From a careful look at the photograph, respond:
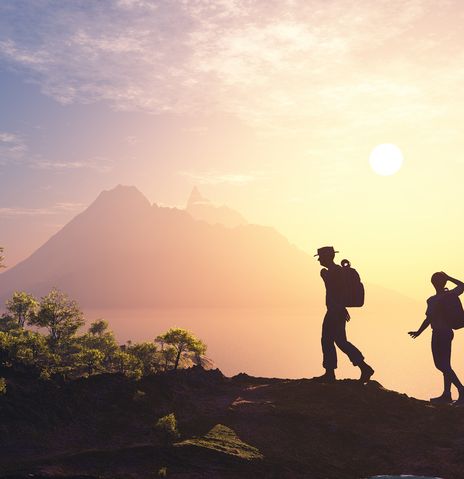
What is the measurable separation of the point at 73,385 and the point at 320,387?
9463 millimetres

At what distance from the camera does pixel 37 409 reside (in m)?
15.1

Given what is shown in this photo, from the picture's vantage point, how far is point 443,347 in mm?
19531

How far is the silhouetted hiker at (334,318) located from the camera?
61.2ft

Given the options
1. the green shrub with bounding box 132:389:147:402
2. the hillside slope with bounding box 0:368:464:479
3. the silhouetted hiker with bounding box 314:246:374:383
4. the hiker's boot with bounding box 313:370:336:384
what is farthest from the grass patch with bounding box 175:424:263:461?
the silhouetted hiker with bounding box 314:246:374:383

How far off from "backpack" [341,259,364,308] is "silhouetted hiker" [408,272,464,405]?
287 cm

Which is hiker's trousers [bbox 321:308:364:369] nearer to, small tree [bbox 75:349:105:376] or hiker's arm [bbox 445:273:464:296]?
hiker's arm [bbox 445:273:464:296]

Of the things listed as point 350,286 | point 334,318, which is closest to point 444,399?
point 334,318

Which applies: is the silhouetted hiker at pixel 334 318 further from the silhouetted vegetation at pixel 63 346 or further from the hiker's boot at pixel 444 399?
the silhouetted vegetation at pixel 63 346

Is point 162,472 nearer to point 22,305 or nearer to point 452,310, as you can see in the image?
point 452,310

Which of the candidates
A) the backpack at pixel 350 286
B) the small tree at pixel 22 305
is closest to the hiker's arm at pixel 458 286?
the backpack at pixel 350 286

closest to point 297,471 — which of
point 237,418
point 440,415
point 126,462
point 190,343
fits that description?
point 237,418

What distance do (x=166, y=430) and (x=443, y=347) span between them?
12.6 meters

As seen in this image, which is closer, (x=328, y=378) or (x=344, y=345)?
(x=344, y=345)

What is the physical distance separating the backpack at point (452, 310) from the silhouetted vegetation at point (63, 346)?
1339 centimetres
